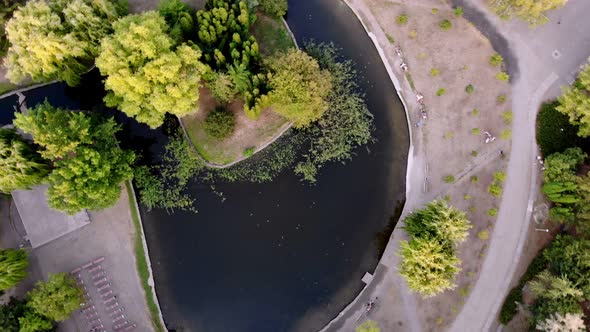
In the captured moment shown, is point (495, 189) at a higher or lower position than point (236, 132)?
higher

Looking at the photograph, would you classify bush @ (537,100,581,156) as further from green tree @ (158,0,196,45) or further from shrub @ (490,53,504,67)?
green tree @ (158,0,196,45)

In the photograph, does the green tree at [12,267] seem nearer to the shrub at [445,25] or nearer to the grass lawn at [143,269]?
the grass lawn at [143,269]

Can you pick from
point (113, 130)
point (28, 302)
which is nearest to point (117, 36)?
point (113, 130)

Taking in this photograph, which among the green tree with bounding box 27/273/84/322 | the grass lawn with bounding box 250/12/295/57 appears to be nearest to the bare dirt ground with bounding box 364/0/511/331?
the grass lawn with bounding box 250/12/295/57

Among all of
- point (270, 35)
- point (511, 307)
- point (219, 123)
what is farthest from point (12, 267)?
point (511, 307)

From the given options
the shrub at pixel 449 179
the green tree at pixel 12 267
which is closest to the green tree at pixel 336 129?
the shrub at pixel 449 179

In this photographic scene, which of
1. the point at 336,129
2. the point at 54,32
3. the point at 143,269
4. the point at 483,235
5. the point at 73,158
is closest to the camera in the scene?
the point at 73,158

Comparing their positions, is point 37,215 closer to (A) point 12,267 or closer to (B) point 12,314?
(A) point 12,267
